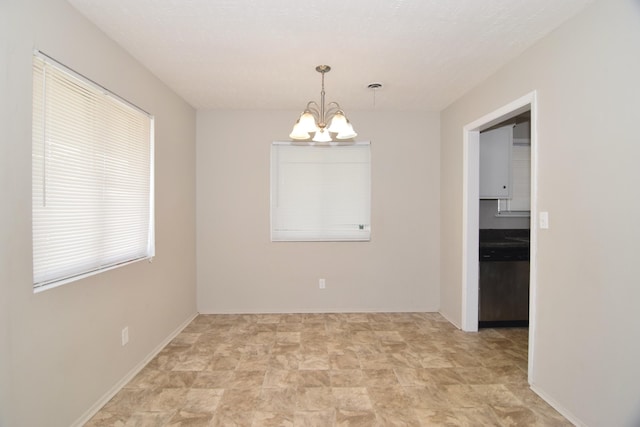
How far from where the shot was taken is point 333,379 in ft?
8.51

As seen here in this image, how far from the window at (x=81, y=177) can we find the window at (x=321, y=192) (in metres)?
1.75

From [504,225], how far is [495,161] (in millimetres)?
979

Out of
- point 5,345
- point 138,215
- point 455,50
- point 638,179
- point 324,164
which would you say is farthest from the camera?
point 324,164

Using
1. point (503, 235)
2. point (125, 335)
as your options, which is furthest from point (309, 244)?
point (503, 235)

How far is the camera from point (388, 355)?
3037 mm

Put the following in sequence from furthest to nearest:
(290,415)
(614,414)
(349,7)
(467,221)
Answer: (467,221) < (290,415) < (349,7) < (614,414)

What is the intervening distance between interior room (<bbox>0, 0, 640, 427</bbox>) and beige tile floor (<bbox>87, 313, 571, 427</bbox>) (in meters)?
0.03

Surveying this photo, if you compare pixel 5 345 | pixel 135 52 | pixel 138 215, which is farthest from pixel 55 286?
pixel 135 52

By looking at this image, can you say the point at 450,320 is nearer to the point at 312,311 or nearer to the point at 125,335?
the point at 312,311

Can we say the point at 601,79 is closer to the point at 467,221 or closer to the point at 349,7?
the point at 349,7

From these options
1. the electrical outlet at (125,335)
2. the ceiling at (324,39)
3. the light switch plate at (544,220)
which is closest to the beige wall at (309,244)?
the ceiling at (324,39)

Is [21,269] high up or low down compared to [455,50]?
down

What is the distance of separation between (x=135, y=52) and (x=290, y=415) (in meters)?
2.90

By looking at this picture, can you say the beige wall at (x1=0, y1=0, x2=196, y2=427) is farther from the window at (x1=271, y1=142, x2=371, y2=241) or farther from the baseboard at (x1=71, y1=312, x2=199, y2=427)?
the window at (x1=271, y1=142, x2=371, y2=241)
